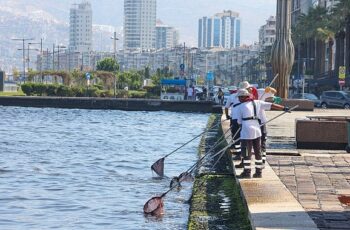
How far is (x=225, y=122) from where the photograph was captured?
3591 cm

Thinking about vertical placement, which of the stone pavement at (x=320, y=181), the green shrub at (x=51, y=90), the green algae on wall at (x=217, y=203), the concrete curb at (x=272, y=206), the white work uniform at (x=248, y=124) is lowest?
the green shrub at (x=51, y=90)

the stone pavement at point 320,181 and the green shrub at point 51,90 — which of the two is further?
the green shrub at point 51,90

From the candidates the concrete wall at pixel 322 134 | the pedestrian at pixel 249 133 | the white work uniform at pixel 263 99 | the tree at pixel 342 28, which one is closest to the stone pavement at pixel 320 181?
the concrete wall at pixel 322 134

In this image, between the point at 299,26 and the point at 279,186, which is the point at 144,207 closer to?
the point at 279,186

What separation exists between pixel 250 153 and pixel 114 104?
2254 inches

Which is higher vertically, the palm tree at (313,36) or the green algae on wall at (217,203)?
the palm tree at (313,36)

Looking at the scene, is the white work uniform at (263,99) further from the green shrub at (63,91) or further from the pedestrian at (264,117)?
the green shrub at (63,91)

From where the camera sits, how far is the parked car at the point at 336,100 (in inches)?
2657

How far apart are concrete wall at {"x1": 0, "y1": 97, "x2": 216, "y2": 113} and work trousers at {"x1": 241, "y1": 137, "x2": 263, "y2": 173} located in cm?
5389

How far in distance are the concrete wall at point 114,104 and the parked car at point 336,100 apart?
8.12 meters

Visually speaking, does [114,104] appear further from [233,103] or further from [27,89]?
[233,103]

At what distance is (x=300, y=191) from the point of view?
1619cm

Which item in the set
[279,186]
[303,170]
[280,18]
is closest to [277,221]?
[279,186]

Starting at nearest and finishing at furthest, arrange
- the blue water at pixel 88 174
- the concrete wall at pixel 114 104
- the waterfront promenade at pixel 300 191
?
the waterfront promenade at pixel 300 191, the blue water at pixel 88 174, the concrete wall at pixel 114 104
